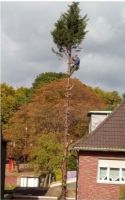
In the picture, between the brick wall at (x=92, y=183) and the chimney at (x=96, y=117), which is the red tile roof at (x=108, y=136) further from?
the chimney at (x=96, y=117)

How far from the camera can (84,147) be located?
26.9 m

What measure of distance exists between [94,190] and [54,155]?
25.1m

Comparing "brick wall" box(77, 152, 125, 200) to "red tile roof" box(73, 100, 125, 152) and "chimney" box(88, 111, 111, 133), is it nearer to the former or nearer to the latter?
"red tile roof" box(73, 100, 125, 152)

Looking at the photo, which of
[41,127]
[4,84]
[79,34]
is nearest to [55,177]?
[41,127]

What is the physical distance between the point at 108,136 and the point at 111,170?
176 centimetres

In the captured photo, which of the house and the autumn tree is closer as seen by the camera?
the house

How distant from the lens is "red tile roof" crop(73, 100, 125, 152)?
26922 mm

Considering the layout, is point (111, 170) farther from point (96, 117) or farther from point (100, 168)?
point (96, 117)

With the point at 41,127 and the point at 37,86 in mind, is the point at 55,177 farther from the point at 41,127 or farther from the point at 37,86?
the point at 37,86

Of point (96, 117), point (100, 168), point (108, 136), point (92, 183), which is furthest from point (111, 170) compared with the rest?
point (96, 117)

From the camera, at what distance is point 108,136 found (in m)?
27.8

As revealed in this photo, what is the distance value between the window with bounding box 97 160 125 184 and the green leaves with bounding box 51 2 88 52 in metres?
8.13

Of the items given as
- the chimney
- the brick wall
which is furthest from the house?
the chimney

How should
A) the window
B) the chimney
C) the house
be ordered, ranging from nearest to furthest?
the house
the window
the chimney
